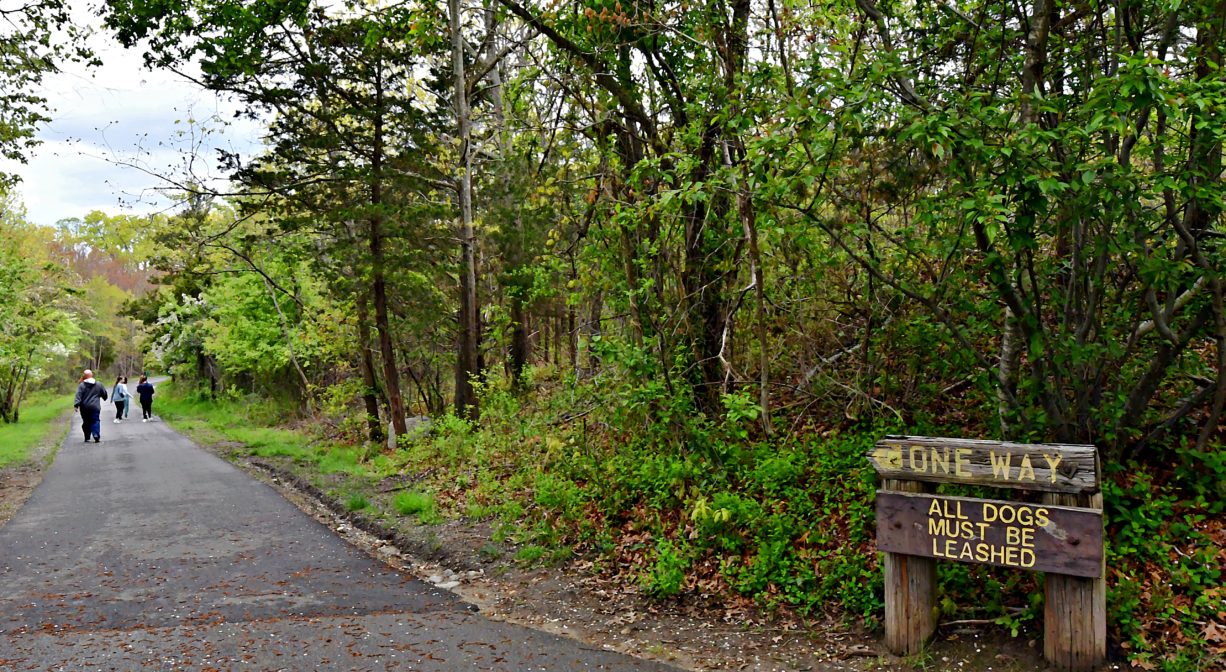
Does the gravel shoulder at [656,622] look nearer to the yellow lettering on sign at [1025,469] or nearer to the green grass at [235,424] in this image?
the yellow lettering on sign at [1025,469]

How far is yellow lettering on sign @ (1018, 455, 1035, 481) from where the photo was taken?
4.80 meters

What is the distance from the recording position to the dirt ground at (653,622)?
5.07 m

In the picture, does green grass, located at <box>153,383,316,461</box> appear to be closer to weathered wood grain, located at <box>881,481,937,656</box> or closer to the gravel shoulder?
the gravel shoulder

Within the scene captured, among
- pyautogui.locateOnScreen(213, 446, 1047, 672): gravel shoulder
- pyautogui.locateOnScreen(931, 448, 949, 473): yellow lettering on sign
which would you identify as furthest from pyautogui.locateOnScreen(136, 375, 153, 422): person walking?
pyautogui.locateOnScreen(931, 448, 949, 473): yellow lettering on sign

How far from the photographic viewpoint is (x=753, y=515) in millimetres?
6672

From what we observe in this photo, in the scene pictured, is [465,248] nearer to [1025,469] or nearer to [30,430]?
[1025,469]

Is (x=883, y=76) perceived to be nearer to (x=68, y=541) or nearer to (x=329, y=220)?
(x=68, y=541)

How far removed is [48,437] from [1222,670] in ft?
89.6

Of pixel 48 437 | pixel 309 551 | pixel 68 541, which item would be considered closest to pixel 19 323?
pixel 48 437

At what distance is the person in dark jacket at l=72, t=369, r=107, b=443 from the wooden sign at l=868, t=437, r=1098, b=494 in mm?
19997

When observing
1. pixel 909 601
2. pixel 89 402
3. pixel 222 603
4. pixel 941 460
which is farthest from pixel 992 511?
pixel 89 402

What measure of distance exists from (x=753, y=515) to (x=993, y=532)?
216 cm

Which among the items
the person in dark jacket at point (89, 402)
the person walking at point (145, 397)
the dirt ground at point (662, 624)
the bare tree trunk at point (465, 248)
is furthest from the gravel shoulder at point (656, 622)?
the person walking at point (145, 397)

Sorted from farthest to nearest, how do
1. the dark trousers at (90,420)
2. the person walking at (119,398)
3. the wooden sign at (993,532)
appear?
the person walking at (119,398) < the dark trousers at (90,420) < the wooden sign at (993,532)
